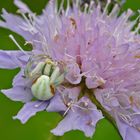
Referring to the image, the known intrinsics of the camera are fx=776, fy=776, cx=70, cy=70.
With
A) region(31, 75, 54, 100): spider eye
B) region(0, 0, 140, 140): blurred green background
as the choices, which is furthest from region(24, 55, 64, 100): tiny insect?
region(0, 0, 140, 140): blurred green background

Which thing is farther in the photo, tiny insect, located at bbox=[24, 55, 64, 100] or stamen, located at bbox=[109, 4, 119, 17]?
stamen, located at bbox=[109, 4, 119, 17]

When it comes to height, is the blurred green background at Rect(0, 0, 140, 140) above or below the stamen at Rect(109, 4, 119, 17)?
below

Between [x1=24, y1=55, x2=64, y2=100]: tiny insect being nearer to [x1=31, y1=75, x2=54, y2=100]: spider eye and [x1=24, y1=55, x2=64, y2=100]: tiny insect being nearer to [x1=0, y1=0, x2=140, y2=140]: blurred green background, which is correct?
A: [x1=31, y1=75, x2=54, y2=100]: spider eye

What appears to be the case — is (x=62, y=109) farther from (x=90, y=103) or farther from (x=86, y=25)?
(x=86, y=25)

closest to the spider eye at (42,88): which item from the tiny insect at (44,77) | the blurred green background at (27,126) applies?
the tiny insect at (44,77)

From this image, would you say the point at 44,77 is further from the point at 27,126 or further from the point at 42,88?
the point at 27,126

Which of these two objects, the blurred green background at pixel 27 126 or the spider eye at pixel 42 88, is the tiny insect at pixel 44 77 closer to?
the spider eye at pixel 42 88

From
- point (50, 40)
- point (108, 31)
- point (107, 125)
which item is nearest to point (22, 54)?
point (50, 40)

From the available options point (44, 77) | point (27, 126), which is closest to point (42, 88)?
point (44, 77)
